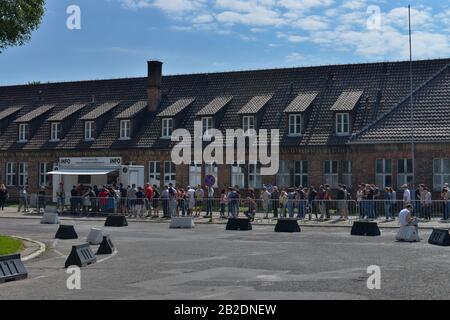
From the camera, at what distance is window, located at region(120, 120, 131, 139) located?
4716 cm

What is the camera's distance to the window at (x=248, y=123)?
43.3 m

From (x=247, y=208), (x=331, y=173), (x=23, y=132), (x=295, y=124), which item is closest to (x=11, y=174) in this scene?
(x=23, y=132)

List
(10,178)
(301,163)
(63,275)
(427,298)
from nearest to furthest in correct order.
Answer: (427,298)
(63,275)
(301,163)
(10,178)

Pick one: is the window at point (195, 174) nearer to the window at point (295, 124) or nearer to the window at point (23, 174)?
the window at point (295, 124)

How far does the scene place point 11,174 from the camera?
50.8m

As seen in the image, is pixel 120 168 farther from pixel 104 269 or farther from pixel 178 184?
pixel 104 269

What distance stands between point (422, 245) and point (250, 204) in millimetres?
13249

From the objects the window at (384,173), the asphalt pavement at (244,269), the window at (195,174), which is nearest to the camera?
the asphalt pavement at (244,269)

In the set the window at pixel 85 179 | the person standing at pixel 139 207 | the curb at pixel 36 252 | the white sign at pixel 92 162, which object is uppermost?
the white sign at pixel 92 162

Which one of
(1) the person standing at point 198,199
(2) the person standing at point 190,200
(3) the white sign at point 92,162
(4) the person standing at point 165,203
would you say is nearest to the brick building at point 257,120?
(3) the white sign at point 92,162

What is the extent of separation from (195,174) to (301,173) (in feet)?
24.3

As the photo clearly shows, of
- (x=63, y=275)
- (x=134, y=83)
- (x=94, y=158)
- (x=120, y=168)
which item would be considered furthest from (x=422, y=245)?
(x=134, y=83)

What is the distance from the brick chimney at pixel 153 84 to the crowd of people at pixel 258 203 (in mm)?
11004

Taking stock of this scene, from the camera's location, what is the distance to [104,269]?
14719 mm
